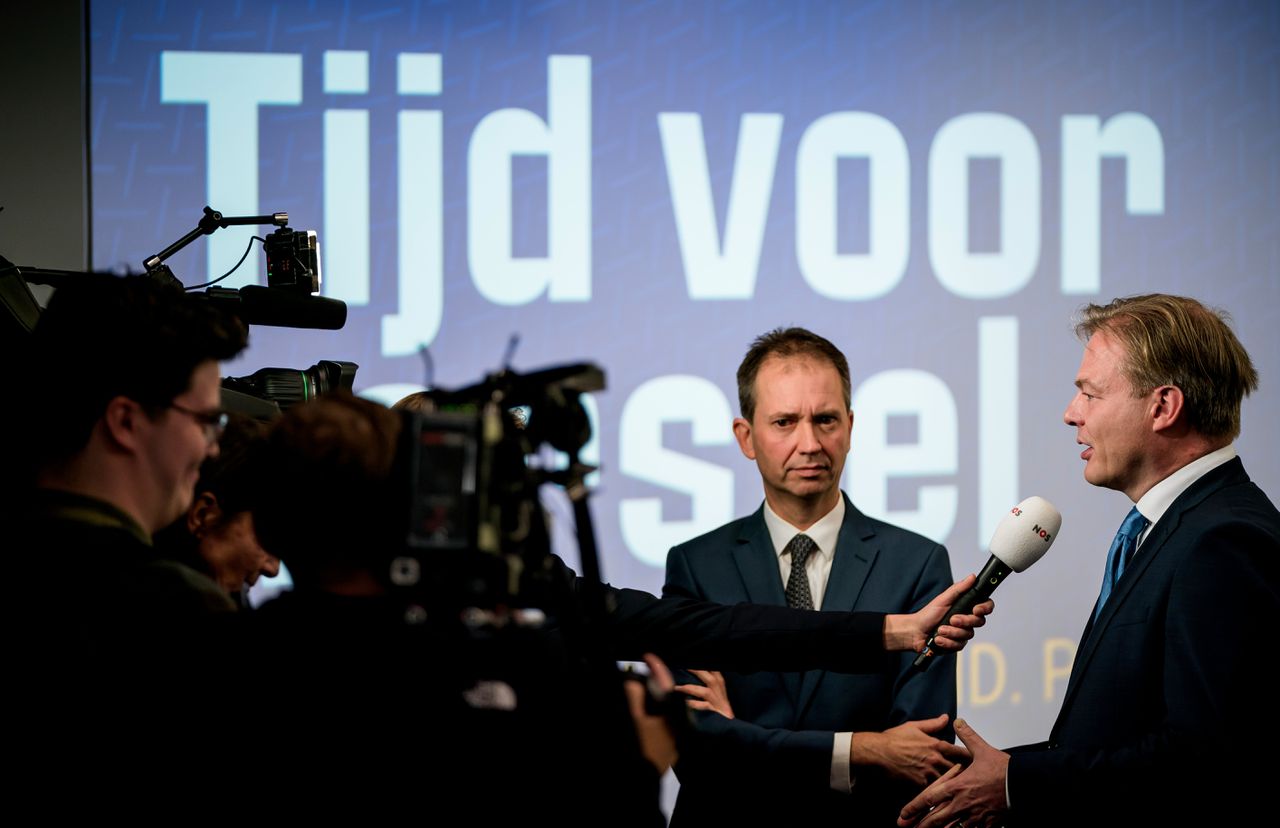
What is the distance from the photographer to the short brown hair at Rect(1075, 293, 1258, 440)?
82.7 inches

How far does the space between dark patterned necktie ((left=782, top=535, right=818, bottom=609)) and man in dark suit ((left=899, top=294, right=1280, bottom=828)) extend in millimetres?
435

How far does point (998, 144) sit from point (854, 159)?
0.53 meters

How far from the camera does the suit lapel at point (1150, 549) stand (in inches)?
79.0

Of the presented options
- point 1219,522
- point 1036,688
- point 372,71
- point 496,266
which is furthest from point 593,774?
point 1036,688

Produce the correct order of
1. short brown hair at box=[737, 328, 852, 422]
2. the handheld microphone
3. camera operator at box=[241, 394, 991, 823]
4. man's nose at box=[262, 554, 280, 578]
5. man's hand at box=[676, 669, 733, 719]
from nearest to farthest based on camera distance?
camera operator at box=[241, 394, 991, 823] → man's nose at box=[262, 554, 280, 578] → the handheld microphone → man's hand at box=[676, 669, 733, 719] → short brown hair at box=[737, 328, 852, 422]

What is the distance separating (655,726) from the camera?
4.45 feet

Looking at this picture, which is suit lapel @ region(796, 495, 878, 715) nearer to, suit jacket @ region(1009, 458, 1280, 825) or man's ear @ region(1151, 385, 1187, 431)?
suit jacket @ region(1009, 458, 1280, 825)

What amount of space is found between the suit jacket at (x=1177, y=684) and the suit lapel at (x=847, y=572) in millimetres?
405

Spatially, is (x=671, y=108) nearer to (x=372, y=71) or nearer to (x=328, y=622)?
(x=372, y=71)

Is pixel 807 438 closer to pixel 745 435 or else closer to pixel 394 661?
pixel 745 435

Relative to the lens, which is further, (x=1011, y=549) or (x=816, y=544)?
(x=816, y=544)

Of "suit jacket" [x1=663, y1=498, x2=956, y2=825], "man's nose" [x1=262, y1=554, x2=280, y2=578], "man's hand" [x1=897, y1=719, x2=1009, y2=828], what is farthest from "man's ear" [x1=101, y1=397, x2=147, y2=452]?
"man's hand" [x1=897, y1=719, x2=1009, y2=828]

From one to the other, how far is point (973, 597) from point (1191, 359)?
57 centimetres

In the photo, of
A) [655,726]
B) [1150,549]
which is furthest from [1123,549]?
[655,726]
